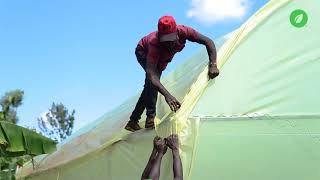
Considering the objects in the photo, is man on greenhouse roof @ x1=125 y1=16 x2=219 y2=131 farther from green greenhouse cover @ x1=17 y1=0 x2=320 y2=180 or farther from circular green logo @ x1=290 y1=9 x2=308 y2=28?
circular green logo @ x1=290 y1=9 x2=308 y2=28

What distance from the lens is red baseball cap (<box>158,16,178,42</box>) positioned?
638 centimetres

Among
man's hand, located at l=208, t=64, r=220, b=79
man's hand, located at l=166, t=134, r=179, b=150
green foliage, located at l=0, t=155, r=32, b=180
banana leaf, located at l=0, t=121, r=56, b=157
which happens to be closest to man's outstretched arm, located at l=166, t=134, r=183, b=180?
man's hand, located at l=166, t=134, r=179, b=150

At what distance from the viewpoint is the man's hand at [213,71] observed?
6762 millimetres

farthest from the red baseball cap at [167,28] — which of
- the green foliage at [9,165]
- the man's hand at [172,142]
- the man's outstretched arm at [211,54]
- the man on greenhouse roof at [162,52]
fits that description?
the green foliage at [9,165]

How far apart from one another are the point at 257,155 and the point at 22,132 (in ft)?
12.3

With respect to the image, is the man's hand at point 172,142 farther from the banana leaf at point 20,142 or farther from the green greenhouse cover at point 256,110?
the banana leaf at point 20,142

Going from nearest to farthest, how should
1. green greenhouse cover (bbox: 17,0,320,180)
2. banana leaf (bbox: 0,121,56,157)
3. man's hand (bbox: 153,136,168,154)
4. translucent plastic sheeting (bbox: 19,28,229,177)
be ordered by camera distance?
man's hand (bbox: 153,136,168,154)
green greenhouse cover (bbox: 17,0,320,180)
translucent plastic sheeting (bbox: 19,28,229,177)
banana leaf (bbox: 0,121,56,157)

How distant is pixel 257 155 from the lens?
6.70 meters

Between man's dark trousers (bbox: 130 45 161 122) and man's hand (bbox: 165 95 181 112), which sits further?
man's dark trousers (bbox: 130 45 161 122)

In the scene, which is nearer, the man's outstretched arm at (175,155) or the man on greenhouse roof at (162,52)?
the man's outstretched arm at (175,155)

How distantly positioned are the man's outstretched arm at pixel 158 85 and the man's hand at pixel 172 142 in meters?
0.31

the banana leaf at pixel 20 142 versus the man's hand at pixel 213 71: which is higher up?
the man's hand at pixel 213 71

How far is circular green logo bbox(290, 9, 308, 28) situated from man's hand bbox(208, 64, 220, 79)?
1308mm

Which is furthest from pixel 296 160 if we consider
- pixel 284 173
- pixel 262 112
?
pixel 262 112
